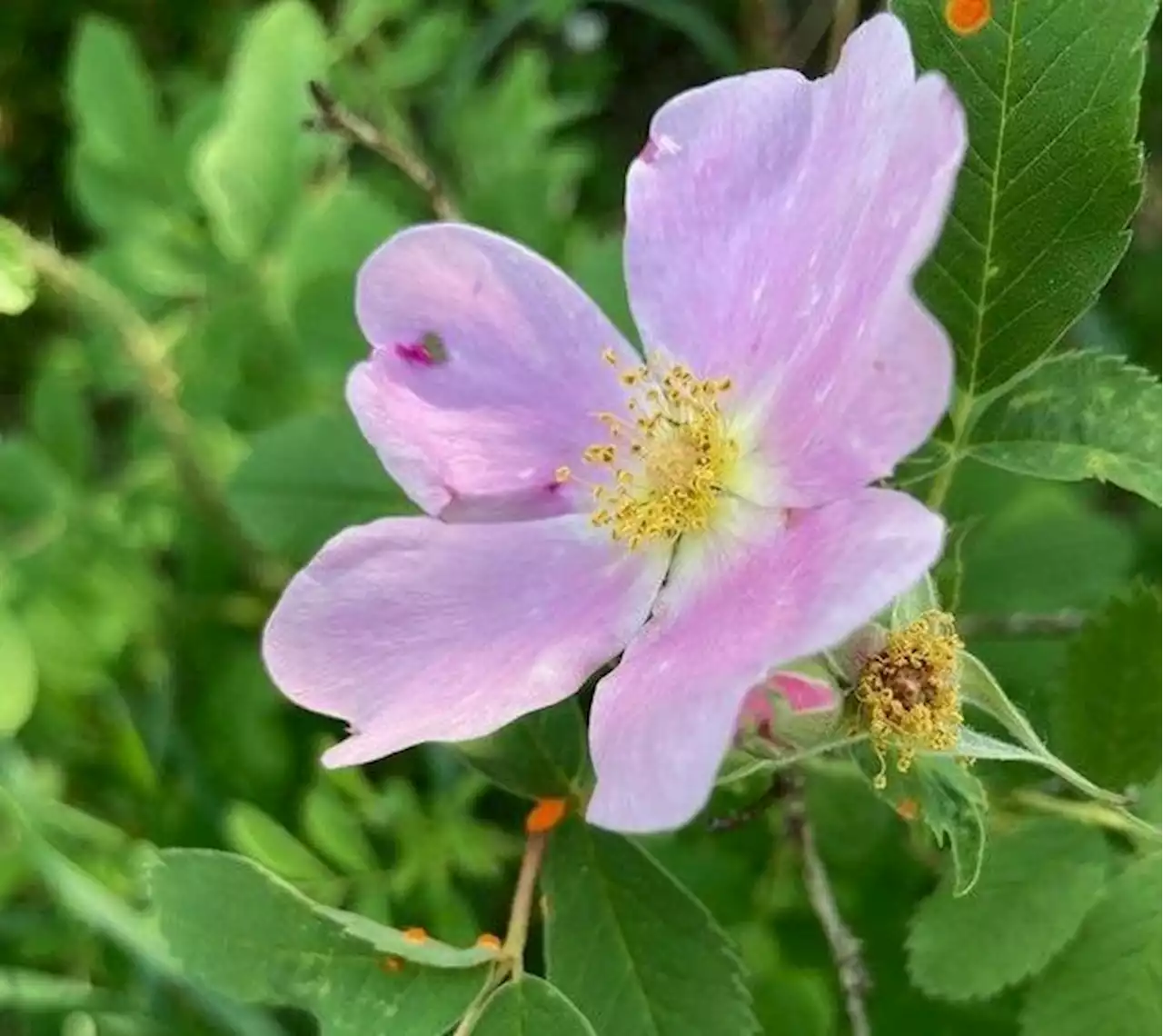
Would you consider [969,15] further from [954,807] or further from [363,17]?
[363,17]

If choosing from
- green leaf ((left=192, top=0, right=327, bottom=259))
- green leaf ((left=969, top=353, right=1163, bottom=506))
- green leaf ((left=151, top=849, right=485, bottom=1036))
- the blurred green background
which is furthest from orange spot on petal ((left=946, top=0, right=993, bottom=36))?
green leaf ((left=192, top=0, right=327, bottom=259))

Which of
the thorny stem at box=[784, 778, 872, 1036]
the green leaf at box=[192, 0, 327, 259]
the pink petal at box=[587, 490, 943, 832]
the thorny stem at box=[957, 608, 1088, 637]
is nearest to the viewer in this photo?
the pink petal at box=[587, 490, 943, 832]

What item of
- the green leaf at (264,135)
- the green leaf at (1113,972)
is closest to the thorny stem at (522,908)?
the green leaf at (1113,972)

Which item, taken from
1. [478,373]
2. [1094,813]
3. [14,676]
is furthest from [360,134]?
[1094,813]

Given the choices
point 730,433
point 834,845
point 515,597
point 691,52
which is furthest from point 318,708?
point 691,52

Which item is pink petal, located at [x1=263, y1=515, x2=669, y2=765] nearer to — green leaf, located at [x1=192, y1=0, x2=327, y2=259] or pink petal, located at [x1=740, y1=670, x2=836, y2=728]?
pink petal, located at [x1=740, y1=670, x2=836, y2=728]

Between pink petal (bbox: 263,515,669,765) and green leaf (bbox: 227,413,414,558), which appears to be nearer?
pink petal (bbox: 263,515,669,765)

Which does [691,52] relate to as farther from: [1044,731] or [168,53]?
[1044,731]
